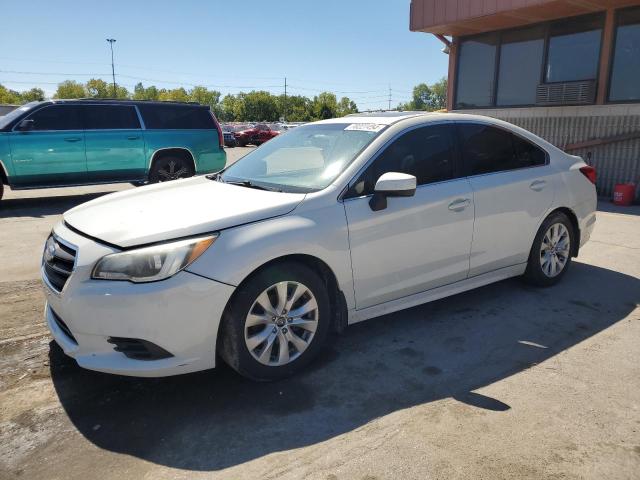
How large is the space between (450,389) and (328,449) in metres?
0.94

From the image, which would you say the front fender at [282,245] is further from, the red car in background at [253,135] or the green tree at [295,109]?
the green tree at [295,109]

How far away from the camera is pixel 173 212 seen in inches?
123

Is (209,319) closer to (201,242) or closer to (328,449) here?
(201,242)

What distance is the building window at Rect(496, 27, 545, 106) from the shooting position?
38.7 feet

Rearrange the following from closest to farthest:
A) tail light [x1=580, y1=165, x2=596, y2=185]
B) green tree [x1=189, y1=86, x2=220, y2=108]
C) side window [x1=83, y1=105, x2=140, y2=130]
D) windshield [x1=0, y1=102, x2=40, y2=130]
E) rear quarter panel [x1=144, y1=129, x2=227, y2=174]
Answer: tail light [x1=580, y1=165, x2=596, y2=185] → windshield [x1=0, y1=102, x2=40, y2=130] → side window [x1=83, y1=105, x2=140, y2=130] → rear quarter panel [x1=144, y1=129, x2=227, y2=174] → green tree [x1=189, y1=86, x2=220, y2=108]

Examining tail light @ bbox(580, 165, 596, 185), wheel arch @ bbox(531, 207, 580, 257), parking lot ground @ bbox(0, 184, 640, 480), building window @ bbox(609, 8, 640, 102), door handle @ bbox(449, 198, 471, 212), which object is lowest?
parking lot ground @ bbox(0, 184, 640, 480)

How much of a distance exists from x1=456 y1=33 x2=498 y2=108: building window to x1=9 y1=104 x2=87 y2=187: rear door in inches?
370

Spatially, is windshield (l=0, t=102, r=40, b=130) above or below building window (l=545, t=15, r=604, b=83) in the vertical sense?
below

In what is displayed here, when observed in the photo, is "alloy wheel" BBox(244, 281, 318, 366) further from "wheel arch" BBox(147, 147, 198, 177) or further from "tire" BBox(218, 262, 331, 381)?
"wheel arch" BBox(147, 147, 198, 177)

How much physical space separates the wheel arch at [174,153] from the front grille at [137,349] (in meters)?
7.95

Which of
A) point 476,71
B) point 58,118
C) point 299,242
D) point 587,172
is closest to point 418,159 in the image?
point 299,242

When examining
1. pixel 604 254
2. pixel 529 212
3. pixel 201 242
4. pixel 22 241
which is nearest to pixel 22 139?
pixel 22 241

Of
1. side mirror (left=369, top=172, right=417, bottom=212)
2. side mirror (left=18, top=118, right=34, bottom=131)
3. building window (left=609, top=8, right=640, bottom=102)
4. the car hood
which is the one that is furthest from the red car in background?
side mirror (left=369, top=172, right=417, bottom=212)

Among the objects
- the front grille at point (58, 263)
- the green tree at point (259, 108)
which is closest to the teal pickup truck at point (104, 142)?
the front grille at point (58, 263)
